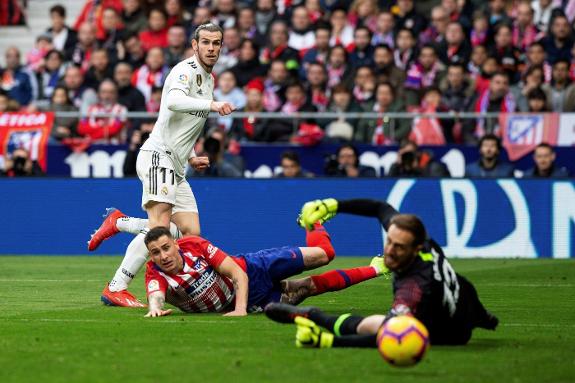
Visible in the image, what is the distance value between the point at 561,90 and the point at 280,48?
5076 millimetres

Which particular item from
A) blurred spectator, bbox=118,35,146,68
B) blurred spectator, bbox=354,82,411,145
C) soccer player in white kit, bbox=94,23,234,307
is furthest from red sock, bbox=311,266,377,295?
blurred spectator, bbox=118,35,146,68

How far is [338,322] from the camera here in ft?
29.3

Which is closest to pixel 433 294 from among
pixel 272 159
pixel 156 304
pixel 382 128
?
pixel 156 304

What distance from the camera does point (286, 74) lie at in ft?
70.0

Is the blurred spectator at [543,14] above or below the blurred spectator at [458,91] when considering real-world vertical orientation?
above

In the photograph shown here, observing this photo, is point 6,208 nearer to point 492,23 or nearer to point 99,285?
point 99,285

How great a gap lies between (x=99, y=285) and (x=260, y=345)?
18.8 feet

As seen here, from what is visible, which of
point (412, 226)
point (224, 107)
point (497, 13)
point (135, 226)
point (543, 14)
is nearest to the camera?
point (412, 226)

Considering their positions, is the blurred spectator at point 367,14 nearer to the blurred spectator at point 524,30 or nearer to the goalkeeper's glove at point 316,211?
the blurred spectator at point 524,30

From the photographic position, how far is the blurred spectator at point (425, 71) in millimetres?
20656

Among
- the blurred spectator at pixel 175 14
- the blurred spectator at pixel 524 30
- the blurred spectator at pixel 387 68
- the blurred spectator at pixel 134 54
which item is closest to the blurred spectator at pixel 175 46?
the blurred spectator at pixel 134 54

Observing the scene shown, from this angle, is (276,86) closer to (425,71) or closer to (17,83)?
(425,71)

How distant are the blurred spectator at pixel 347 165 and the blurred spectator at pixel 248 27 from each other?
4503 millimetres

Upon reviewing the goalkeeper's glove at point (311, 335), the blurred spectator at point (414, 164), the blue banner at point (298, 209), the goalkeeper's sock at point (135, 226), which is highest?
the goalkeeper's glove at point (311, 335)
